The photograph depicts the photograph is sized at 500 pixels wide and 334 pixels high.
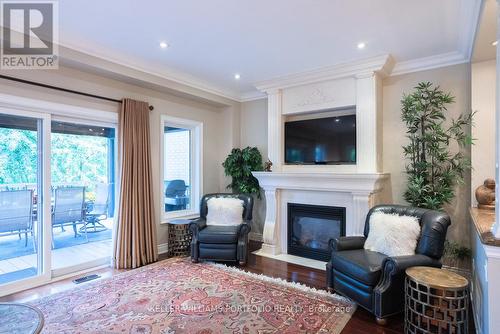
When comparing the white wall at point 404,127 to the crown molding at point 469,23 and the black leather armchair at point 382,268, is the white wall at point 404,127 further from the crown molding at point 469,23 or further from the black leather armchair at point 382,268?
the black leather armchair at point 382,268

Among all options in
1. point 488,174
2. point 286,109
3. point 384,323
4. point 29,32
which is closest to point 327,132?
point 286,109

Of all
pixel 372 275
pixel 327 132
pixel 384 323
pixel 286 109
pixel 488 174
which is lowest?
pixel 384 323

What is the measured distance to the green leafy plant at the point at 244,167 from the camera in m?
4.95

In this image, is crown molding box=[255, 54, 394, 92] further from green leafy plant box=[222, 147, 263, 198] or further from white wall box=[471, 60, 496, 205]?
green leafy plant box=[222, 147, 263, 198]

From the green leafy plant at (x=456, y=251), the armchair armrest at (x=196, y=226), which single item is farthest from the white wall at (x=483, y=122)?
the armchair armrest at (x=196, y=226)

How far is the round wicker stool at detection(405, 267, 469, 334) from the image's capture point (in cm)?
208

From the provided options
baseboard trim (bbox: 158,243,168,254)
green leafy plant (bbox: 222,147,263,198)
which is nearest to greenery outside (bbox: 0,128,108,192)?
baseboard trim (bbox: 158,243,168,254)

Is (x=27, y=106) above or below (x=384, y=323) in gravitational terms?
above

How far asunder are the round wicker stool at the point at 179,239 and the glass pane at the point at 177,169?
0.59 m

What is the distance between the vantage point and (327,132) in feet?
13.9

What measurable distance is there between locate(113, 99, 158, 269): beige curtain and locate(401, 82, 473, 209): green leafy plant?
11.7 ft

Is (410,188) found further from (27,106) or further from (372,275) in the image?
(27,106)

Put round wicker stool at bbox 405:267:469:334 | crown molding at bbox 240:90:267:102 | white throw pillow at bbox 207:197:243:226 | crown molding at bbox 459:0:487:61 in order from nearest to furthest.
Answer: round wicker stool at bbox 405:267:469:334, crown molding at bbox 459:0:487:61, white throw pillow at bbox 207:197:243:226, crown molding at bbox 240:90:267:102

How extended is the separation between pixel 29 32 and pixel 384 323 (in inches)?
175
